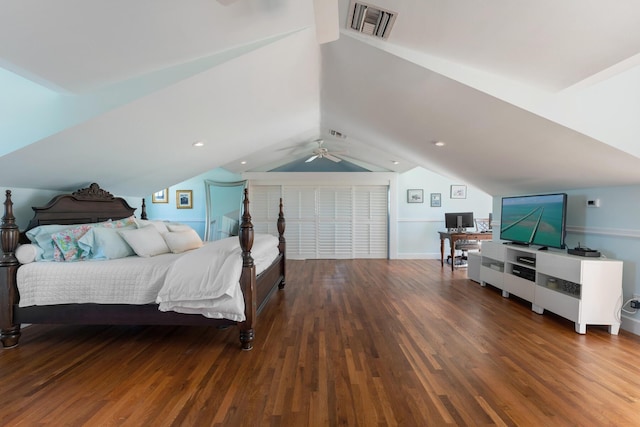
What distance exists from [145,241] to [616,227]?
4994mm

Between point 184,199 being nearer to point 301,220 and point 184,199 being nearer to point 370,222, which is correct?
point 301,220

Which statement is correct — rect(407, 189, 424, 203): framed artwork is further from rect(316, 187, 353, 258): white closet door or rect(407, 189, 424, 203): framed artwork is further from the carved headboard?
the carved headboard

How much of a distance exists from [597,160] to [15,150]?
497 cm

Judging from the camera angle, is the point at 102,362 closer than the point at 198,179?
Yes

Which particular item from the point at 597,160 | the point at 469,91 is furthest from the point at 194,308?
the point at 597,160

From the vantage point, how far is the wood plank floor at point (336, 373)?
5.84 feet

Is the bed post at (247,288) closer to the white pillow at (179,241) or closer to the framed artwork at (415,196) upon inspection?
the white pillow at (179,241)

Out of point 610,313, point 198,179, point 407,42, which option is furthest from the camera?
point 198,179

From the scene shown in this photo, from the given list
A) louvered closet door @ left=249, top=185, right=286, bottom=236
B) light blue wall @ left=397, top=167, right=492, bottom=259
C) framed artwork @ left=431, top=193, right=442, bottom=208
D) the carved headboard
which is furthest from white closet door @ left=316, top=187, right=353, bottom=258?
the carved headboard

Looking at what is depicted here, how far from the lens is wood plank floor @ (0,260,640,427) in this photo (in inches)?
70.1

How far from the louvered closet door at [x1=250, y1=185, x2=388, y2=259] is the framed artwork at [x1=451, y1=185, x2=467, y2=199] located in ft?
5.21

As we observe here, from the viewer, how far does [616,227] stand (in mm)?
3080

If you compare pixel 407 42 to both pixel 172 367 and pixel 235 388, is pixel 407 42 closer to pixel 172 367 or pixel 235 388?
pixel 235 388

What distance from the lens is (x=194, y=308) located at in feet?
8.52
